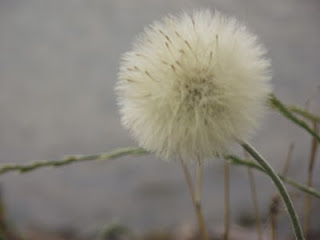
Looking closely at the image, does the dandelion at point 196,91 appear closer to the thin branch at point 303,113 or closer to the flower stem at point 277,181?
the flower stem at point 277,181

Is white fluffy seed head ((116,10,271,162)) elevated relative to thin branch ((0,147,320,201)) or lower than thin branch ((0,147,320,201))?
elevated

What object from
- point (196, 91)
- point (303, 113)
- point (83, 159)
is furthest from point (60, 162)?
point (303, 113)

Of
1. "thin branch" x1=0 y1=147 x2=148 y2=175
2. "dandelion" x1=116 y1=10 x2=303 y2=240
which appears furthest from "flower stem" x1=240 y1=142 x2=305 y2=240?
"thin branch" x1=0 y1=147 x2=148 y2=175

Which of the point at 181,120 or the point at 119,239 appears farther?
the point at 119,239

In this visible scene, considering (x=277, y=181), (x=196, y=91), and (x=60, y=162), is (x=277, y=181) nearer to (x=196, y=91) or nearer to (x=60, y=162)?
(x=196, y=91)

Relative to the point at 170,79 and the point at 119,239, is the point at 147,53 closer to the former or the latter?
the point at 170,79

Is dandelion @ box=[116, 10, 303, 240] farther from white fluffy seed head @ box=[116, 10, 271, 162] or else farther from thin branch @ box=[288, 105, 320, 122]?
thin branch @ box=[288, 105, 320, 122]

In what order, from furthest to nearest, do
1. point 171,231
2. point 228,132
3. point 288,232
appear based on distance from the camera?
point 171,231
point 288,232
point 228,132

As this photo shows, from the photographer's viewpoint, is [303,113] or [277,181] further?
[303,113]

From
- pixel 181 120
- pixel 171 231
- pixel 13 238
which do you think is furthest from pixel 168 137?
pixel 171 231
